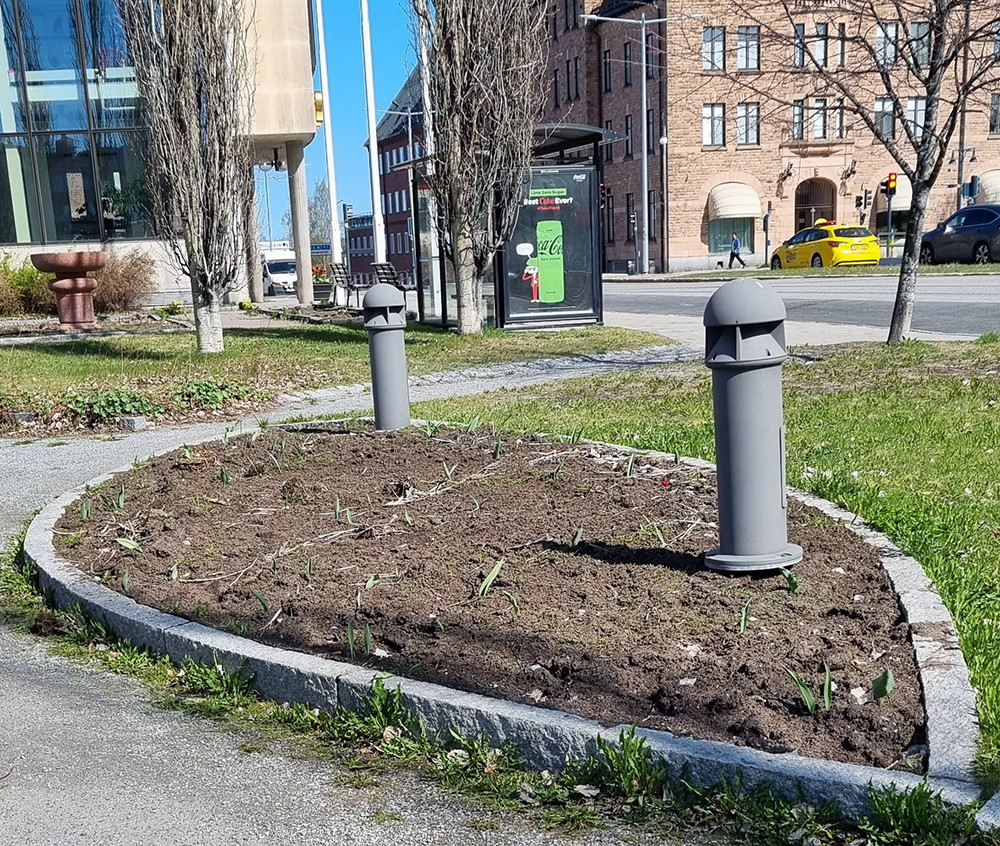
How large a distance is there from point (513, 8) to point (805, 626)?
1388cm

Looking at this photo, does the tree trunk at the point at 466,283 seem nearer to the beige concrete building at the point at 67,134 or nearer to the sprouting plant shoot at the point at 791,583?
the beige concrete building at the point at 67,134

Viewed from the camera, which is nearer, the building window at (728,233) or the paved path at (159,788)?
the paved path at (159,788)

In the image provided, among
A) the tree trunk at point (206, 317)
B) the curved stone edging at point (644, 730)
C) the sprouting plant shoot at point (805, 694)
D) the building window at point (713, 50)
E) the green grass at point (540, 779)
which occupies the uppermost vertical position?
the building window at point (713, 50)

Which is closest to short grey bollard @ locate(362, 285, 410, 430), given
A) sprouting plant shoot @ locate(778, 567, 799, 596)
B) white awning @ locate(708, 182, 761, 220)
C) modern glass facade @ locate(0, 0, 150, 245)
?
sprouting plant shoot @ locate(778, 567, 799, 596)

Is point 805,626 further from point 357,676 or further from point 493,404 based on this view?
point 493,404

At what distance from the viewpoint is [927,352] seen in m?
10.8

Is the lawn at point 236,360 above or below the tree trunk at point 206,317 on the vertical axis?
below

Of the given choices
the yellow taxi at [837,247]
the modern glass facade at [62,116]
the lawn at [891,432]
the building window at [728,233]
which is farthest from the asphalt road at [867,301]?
the building window at [728,233]

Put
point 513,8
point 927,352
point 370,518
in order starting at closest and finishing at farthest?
point 370,518, point 927,352, point 513,8

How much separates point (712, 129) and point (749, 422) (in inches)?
1962

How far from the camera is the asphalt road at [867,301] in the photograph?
50.9 feet

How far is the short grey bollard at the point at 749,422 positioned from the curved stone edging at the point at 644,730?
522mm

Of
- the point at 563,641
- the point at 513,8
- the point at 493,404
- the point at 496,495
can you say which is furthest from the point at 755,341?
the point at 513,8

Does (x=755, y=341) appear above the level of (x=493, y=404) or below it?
above
